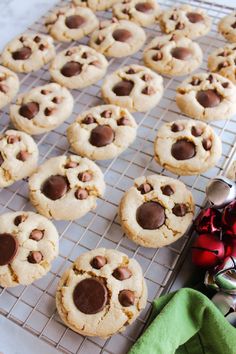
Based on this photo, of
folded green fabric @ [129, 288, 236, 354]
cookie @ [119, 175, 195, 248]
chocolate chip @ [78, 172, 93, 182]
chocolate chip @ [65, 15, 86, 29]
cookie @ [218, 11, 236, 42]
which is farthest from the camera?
chocolate chip @ [65, 15, 86, 29]

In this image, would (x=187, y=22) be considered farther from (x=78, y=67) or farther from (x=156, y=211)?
(x=156, y=211)

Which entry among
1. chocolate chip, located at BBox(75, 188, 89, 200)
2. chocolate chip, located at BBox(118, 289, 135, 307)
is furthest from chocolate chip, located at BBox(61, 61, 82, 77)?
chocolate chip, located at BBox(118, 289, 135, 307)

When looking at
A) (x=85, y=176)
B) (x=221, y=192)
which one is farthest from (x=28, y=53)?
(x=221, y=192)

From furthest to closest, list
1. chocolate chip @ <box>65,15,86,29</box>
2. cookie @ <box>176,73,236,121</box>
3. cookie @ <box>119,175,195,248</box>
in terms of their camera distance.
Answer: chocolate chip @ <box>65,15,86,29</box> → cookie @ <box>176,73,236,121</box> → cookie @ <box>119,175,195,248</box>

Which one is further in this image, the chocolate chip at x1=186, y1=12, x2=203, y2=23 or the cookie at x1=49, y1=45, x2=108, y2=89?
the chocolate chip at x1=186, y1=12, x2=203, y2=23

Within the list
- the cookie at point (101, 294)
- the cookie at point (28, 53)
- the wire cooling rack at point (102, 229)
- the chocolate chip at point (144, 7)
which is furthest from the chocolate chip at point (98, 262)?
the chocolate chip at point (144, 7)

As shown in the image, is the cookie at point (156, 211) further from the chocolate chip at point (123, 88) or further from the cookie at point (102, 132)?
the chocolate chip at point (123, 88)

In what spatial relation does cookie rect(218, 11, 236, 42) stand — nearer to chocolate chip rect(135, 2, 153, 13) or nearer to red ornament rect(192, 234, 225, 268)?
chocolate chip rect(135, 2, 153, 13)
